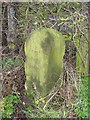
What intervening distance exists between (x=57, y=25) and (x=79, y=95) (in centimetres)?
82

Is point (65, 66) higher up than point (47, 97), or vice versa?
point (65, 66)

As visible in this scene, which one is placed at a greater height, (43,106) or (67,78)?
(67,78)

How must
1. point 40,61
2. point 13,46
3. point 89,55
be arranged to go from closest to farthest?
point 40,61 < point 13,46 < point 89,55

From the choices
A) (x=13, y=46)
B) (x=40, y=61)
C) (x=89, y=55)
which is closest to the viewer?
(x=40, y=61)

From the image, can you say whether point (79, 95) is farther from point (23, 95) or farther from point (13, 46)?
point (13, 46)

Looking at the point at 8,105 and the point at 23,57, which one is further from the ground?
the point at 23,57

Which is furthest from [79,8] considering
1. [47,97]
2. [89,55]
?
[47,97]

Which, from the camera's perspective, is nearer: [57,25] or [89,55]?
[57,25]

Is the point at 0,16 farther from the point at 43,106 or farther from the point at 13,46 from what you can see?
the point at 43,106

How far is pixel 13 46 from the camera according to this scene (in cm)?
334

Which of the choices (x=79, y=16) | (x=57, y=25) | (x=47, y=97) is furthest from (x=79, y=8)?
(x=47, y=97)

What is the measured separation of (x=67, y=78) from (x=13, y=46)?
695 mm

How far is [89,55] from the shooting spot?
3678 millimetres

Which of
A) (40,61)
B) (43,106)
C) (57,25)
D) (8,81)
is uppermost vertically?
(57,25)
